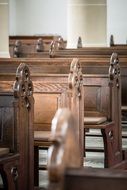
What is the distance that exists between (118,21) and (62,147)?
1554 centimetres

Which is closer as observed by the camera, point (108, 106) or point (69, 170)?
point (69, 170)

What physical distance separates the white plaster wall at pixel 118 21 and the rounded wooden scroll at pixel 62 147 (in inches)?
599

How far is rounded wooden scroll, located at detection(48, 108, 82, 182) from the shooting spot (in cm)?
163

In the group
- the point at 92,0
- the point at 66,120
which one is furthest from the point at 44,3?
the point at 66,120

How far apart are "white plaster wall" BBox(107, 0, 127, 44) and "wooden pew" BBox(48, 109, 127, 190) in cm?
1517

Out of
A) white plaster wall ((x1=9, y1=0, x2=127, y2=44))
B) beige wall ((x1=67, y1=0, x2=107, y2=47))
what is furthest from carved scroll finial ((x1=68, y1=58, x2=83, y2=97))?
white plaster wall ((x1=9, y1=0, x2=127, y2=44))

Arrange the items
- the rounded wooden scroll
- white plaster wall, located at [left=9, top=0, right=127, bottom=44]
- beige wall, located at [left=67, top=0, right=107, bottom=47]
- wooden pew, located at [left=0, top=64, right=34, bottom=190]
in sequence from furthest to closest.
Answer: white plaster wall, located at [left=9, top=0, right=127, bottom=44] → beige wall, located at [left=67, top=0, right=107, bottom=47] → wooden pew, located at [left=0, top=64, right=34, bottom=190] → the rounded wooden scroll

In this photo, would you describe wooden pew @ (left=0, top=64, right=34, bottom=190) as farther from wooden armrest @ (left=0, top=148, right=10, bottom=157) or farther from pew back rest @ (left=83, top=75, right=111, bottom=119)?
pew back rest @ (left=83, top=75, right=111, bottom=119)

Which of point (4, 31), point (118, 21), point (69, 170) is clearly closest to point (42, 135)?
point (69, 170)

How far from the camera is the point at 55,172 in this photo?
1615mm

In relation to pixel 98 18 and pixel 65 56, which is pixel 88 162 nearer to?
pixel 65 56

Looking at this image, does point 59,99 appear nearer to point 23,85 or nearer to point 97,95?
point 23,85

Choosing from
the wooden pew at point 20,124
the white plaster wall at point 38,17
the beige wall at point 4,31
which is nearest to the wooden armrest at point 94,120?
the wooden pew at point 20,124

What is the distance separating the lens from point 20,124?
13.5 feet
